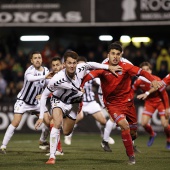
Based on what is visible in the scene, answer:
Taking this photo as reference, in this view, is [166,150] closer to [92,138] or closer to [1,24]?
[92,138]

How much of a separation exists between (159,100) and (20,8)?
6711mm

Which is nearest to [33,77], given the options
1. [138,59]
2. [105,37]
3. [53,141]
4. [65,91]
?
[65,91]

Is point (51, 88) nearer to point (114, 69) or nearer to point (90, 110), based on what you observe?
point (114, 69)

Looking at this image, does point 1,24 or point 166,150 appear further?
point 1,24

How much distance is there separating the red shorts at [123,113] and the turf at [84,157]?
2.30 ft

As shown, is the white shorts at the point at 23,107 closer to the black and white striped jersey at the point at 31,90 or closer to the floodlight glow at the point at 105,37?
the black and white striped jersey at the point at 31,90

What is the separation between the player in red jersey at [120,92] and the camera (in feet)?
36.0

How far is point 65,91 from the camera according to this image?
11.3m

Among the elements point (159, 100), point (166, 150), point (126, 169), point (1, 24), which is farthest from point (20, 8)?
point (126, 169)

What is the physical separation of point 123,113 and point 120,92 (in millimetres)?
395

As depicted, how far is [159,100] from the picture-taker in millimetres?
15812

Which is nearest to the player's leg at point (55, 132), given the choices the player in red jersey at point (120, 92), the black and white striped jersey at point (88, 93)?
the player in red jersey at point (120, 92)

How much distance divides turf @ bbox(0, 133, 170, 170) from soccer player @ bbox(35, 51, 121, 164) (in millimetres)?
552

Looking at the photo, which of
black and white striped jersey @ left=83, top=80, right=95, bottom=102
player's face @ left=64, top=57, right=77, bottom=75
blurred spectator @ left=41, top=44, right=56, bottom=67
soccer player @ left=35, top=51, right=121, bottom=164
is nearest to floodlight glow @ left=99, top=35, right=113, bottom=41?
blurred spectator @ left=41, top=44, right=56, bottom=67
